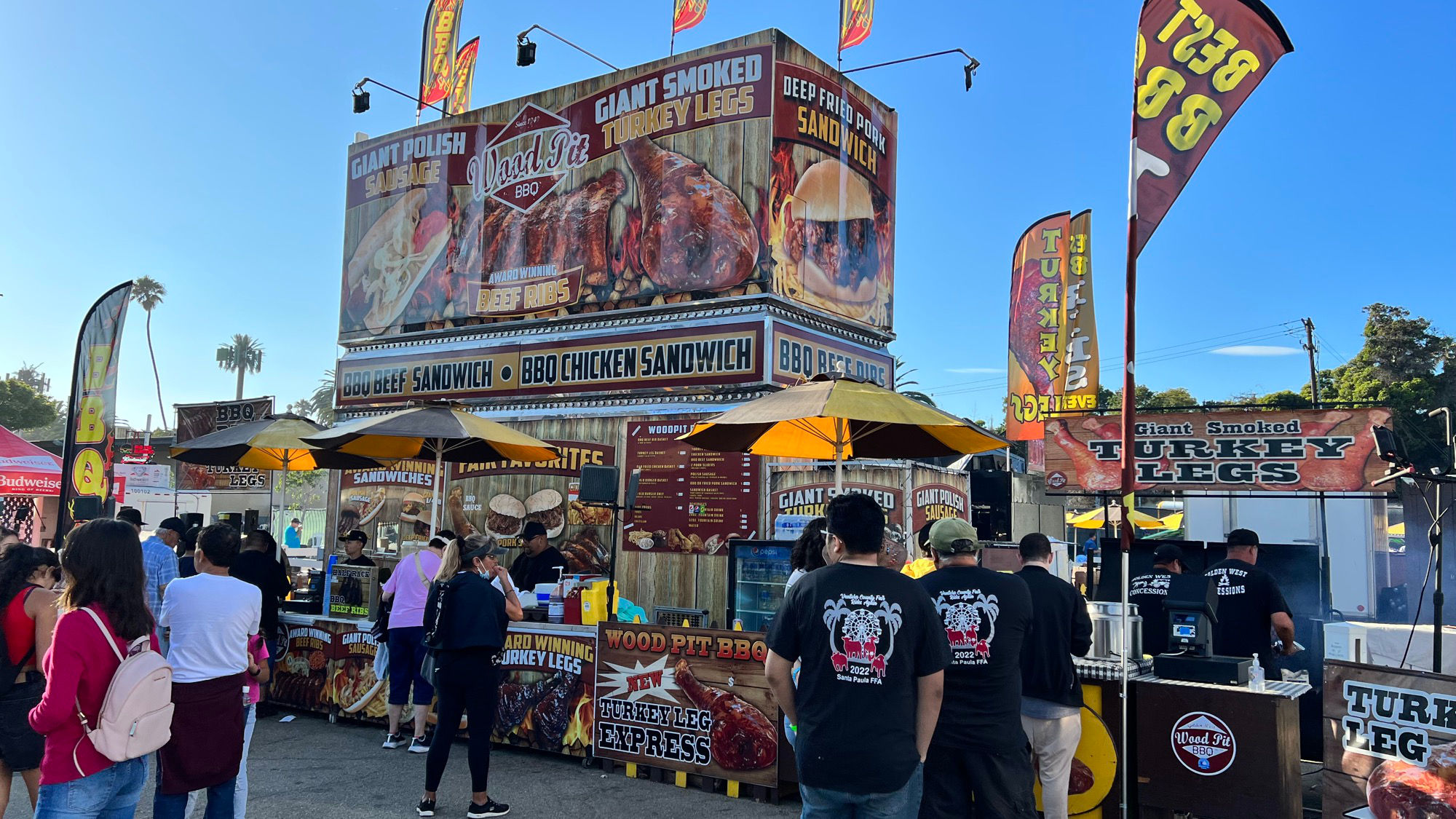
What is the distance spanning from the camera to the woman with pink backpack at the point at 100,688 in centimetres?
377

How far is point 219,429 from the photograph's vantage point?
16516 mm

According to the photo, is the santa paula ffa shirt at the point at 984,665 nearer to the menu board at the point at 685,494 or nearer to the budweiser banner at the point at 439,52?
the menu board at the point at 685,494

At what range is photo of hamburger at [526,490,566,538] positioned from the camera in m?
12.1

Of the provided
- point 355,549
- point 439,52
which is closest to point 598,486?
point 355,549

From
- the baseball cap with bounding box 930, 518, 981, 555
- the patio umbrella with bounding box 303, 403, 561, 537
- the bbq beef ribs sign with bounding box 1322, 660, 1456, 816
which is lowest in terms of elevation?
the bbq beef ribs sign with bounding box 1322, 660, 1456, 816

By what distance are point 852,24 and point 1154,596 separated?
801 centimetres

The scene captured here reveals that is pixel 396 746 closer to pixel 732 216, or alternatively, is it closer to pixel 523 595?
pixel 523 595

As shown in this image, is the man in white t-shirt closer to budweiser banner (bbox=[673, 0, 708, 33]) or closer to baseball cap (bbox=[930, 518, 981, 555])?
baseball cap (bbox=[930, 518, 981, 555])

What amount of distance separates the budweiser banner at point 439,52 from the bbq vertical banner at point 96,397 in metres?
5.81

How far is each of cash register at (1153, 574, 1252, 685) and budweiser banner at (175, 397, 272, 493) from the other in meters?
12.6

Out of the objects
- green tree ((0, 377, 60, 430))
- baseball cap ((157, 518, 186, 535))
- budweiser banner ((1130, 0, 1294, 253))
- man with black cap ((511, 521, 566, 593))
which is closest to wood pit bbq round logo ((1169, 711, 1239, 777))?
budweiser banner ((1130, 0, 1294, 253))

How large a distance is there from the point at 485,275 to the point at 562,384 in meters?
2.25

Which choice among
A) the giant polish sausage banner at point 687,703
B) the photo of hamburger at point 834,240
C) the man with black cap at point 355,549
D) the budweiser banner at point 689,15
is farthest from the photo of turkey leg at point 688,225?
the giant polish sausage banner at point 687,703

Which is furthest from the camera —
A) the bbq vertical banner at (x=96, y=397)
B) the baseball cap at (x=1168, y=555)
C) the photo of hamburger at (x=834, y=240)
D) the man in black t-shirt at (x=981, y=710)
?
the bbq vertical banner at (x=96, y=397)
